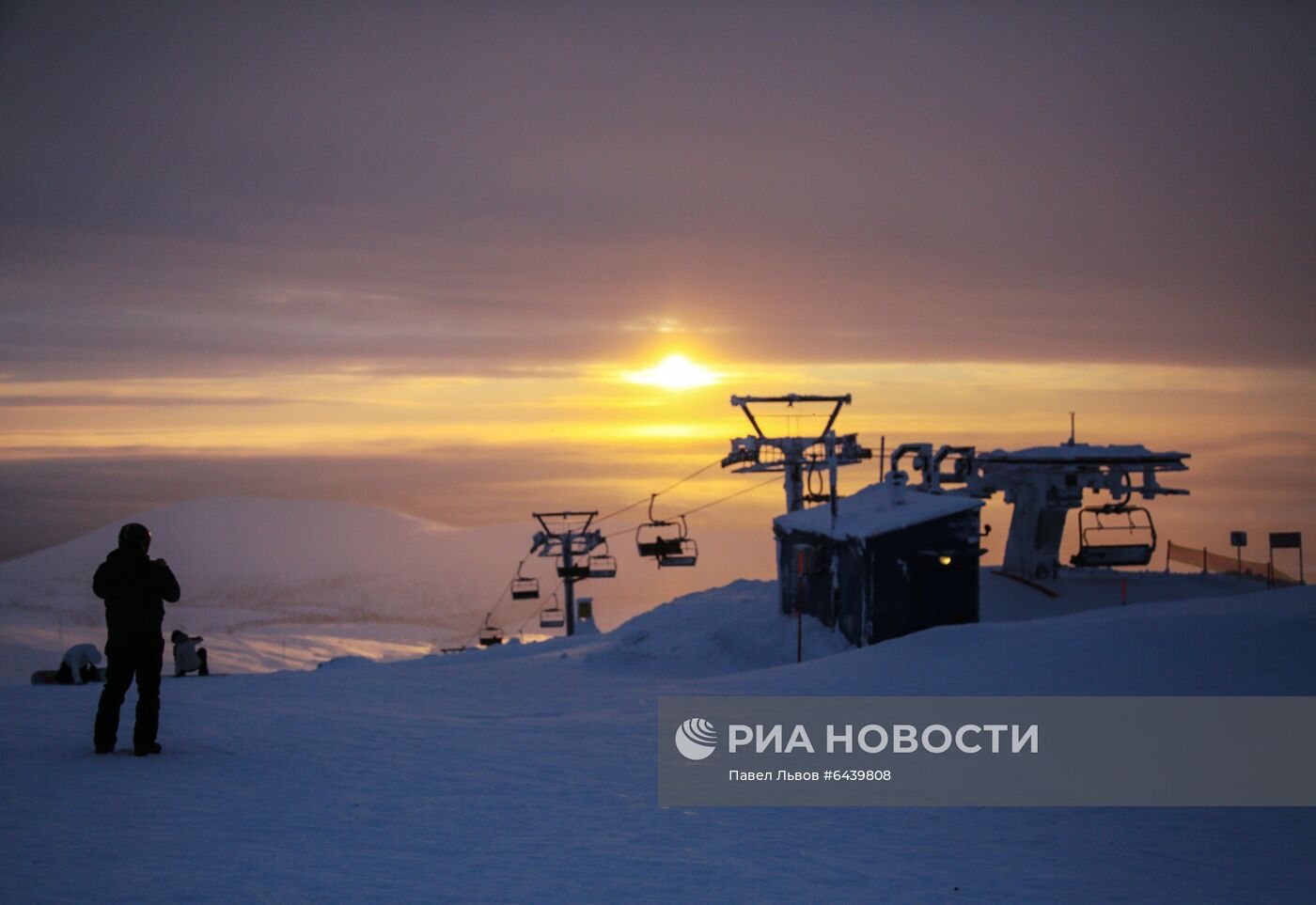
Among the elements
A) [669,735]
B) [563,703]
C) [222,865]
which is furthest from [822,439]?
[222,865]

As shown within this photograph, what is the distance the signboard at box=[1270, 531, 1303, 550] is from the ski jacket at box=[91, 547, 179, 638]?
29.6m

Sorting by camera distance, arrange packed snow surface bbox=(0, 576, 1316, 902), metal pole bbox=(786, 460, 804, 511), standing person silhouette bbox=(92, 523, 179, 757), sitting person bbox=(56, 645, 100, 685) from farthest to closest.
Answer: metal pole bbox=(786, 460, 804, 511)
sitting person bbox=(56, 645, 100, 685)
standing person silhouette bbox=(92, 523, 179, 757)
packed snow surface bbox=(0, 576, 1316, 902)

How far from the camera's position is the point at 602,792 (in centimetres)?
1041

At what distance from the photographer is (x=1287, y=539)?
32594 mm

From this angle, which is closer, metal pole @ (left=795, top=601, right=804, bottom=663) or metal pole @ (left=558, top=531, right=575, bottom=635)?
metal pole @ (left=795, top=601, right=804, bottom=663)

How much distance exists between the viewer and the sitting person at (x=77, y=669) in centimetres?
2177

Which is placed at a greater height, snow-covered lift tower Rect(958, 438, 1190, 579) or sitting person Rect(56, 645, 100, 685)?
snow-covered lift tower Rect(958, 438, 1190, 579)

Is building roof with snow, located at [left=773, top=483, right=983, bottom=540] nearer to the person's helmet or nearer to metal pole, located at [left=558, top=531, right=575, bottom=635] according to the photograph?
metal pole, located at [left=558, top=531, right=575, bottom=635]

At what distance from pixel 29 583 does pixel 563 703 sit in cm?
7572

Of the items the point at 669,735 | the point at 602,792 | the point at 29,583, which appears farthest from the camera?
the point at 29,583

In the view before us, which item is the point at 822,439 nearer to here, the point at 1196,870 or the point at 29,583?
the point at 1196,870

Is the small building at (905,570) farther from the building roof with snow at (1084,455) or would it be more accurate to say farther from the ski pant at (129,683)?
the ski pant at (129,683)

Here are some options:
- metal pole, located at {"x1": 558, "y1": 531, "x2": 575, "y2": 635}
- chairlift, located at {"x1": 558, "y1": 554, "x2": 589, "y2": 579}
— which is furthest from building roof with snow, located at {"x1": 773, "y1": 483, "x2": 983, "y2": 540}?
metal pole, located at {"x1": 558, "y1": 531, "x2": 575, "y2": 635}

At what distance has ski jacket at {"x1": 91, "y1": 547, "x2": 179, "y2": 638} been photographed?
1092 centimetres
